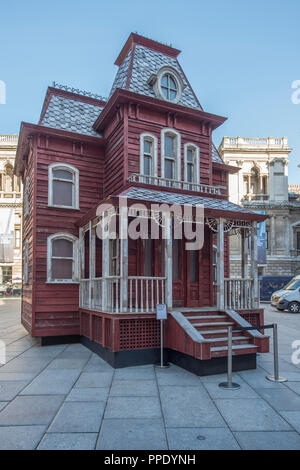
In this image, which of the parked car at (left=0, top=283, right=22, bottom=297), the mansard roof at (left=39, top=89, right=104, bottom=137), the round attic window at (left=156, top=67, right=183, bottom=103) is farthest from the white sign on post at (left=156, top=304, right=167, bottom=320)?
the parked car at (left=0, top=283, right=22, bottom=297)

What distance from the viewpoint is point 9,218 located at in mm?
38500

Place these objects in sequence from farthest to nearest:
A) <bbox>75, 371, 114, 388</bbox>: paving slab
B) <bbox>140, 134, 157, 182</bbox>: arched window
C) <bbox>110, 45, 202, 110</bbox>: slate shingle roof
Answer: <bbox>110, 45, 202, 110</bbox>: slate shingle roof, <bbox>140, 134, 157, 182</bbox>: arched window, <bbox>75, 371, 114, 388</bbox>: paving slab

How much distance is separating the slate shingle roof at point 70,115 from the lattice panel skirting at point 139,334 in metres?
7.60

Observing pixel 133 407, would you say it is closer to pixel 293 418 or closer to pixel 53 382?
pixel 53 382

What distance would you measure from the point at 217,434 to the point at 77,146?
34.6 feet

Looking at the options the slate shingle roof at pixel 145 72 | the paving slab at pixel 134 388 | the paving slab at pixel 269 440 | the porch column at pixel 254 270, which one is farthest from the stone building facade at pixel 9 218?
the paving slab at pixel 269 440

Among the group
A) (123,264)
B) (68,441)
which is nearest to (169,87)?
(123,264)

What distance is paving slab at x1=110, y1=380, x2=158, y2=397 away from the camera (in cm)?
657

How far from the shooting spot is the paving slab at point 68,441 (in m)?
4.45

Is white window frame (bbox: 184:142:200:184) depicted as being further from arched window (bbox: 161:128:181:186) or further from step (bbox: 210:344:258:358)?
step (bbox: 210:344:258:358)

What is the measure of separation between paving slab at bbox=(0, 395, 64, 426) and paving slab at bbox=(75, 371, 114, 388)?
0.84 meters

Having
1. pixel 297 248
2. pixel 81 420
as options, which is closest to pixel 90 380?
pixel 81 420

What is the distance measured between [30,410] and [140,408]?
176cm

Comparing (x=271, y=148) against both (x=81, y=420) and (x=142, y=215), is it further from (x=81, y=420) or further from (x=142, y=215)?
(x=81, y=420)
